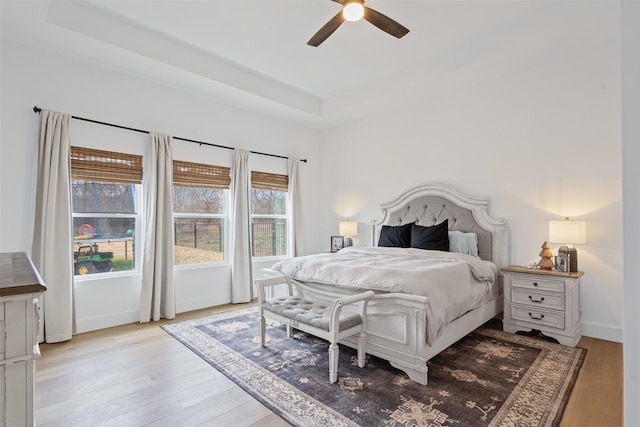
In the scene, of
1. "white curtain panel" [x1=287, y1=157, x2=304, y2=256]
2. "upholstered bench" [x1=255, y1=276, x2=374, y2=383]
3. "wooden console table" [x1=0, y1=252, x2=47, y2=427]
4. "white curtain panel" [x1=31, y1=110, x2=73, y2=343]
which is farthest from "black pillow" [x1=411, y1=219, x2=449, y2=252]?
"white curtain panel" [x1=31, y1=110, x2=73, y2=343]

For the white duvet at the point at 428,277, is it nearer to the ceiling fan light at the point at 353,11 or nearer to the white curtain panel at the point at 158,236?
the white curtain panel at the point at 158,236

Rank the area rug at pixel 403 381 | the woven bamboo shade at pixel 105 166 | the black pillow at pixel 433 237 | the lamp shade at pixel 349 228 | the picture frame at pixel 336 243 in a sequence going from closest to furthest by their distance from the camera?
the area rug at pixel 403 381
the woven bamboo shade at pixel 105 166
the black pillow at pixel 433 237
the lamp shade at pixel 349 228
the picture frame at pixel 336 243

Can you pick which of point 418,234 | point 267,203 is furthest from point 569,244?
point 267,203

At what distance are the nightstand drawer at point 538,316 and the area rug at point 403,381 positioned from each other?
0.58 feet

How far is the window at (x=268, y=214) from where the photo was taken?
5016 millimetres

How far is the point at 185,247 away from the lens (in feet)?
13.9

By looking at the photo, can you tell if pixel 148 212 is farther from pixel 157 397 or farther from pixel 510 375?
pixel 510 375

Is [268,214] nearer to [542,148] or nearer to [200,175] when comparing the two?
[200,175]

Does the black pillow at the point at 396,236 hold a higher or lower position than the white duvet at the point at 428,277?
higher

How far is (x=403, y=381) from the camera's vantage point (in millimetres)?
2293

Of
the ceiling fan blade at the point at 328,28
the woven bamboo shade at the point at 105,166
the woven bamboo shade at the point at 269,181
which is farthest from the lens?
the woven bamboo shade at the point at 269,181

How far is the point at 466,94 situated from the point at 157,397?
14.8 ft

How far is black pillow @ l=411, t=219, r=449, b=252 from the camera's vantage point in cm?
385

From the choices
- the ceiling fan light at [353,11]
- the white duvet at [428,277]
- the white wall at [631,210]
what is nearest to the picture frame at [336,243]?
the white duvet at [428,277]
